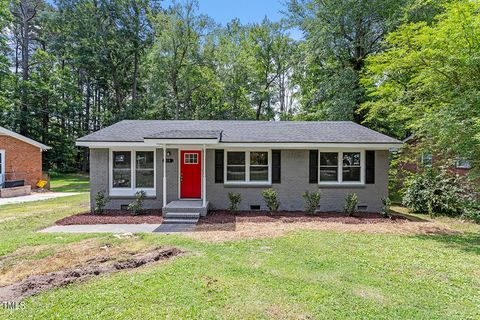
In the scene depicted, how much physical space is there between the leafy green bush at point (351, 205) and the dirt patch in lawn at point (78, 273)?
7.25 meters

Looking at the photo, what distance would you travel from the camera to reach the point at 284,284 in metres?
4.67

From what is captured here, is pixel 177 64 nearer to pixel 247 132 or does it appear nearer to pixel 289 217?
pixel 247 132

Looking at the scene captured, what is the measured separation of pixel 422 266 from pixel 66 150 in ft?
114

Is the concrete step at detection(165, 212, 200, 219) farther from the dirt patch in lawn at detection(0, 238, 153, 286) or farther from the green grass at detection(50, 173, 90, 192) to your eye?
the green grass at detection(50, 173, 90, 192)

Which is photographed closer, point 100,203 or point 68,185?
point 100,203

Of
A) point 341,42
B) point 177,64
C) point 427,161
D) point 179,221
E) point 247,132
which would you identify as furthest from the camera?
point 177,64

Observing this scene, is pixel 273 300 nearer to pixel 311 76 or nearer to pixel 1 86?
pixel 311 76

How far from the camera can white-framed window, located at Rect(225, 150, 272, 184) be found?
37.6ft

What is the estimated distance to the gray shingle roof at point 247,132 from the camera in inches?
429

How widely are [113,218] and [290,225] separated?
6428 millimetres

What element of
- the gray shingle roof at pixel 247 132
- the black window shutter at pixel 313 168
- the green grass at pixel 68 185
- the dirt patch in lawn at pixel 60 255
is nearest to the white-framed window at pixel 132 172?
the gray shingle roof at pixel 247 132

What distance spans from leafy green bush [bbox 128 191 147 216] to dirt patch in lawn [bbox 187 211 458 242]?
2728 mm

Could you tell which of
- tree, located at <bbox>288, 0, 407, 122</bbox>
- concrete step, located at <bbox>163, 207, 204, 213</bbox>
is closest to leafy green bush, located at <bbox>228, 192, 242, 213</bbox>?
concrete step, located at <bbox>163, 207, 204, 213</bbox>

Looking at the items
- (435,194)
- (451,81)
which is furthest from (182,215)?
(435,194)
